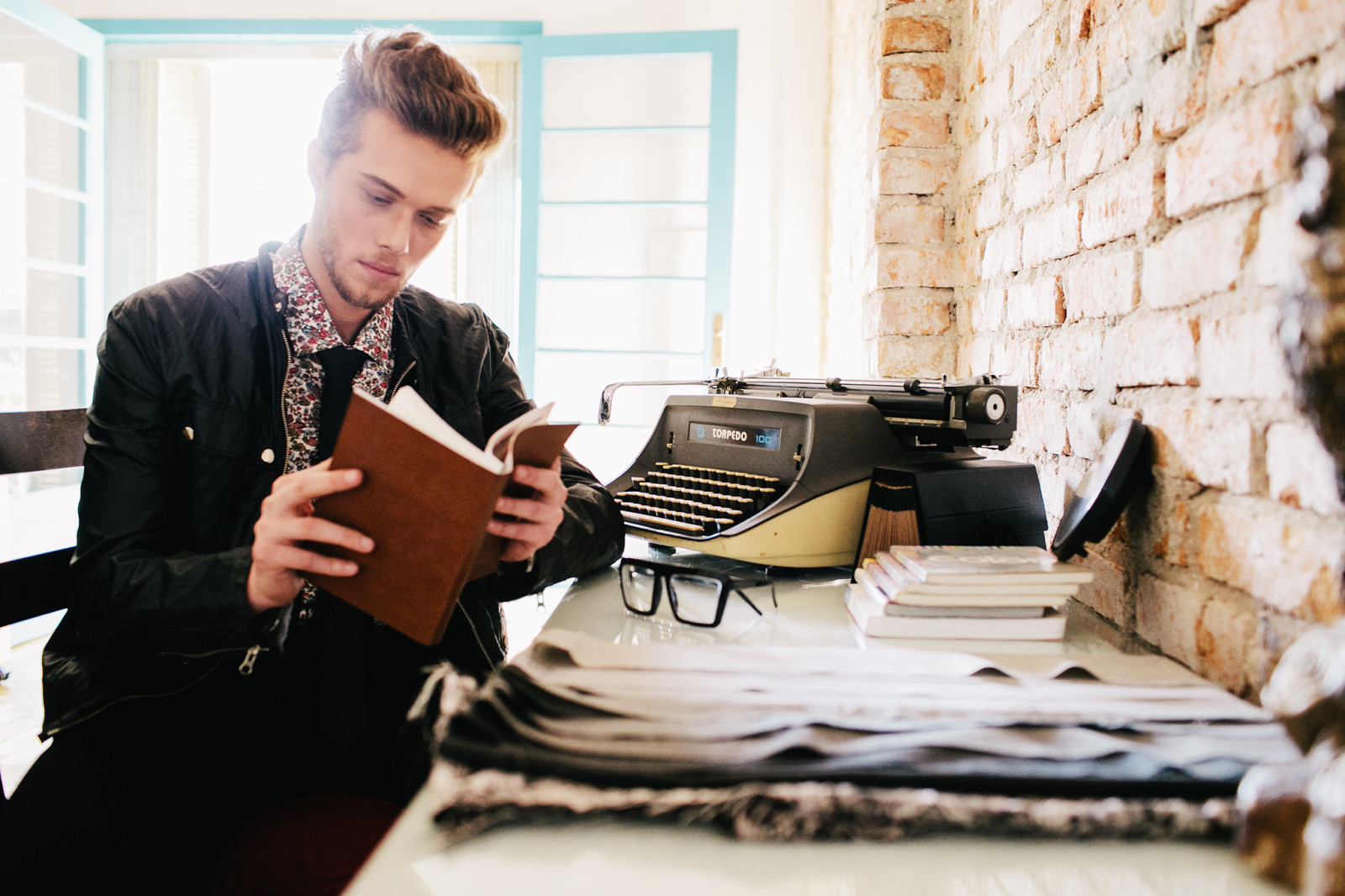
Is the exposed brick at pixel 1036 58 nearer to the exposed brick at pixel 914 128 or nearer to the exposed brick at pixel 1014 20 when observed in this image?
the exposed brick at pixel 1014 20

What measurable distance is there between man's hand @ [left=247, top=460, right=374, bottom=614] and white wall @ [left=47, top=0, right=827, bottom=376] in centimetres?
285

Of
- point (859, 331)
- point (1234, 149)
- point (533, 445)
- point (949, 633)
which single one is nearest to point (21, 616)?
point (533, 445)

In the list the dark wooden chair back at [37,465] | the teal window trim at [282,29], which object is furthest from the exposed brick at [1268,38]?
the teal window trim at [282,29]

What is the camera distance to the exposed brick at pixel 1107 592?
3.12 ft

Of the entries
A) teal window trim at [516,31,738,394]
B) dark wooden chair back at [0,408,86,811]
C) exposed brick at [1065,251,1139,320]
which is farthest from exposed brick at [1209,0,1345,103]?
teal window trim at [516,31,738,394]

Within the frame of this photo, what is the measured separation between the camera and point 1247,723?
1.82 ft

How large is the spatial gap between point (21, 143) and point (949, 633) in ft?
13.7

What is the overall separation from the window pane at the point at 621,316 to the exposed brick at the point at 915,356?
1968mm

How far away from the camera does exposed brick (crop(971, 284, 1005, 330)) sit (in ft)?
4.68

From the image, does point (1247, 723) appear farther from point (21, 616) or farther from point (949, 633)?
point (21, 616)

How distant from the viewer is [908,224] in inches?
69.1

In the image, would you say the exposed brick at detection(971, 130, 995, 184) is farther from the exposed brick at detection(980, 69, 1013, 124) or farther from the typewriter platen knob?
the typewriter platen knob

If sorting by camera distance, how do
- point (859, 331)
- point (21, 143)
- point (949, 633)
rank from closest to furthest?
point (949, 633)
point (859, 331)
point (21, 143)

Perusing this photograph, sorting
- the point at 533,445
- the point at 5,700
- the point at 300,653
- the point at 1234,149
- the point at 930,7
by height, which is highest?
the point at 930,7
